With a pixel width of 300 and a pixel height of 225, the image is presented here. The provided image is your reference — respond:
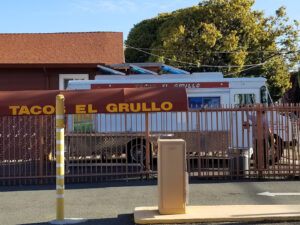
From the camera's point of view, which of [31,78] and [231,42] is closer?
[31,78]

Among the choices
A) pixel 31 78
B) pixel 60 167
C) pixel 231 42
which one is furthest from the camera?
pixel 231 42

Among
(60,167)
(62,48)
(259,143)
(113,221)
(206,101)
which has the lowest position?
(113,221)

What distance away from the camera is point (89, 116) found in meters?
12.3

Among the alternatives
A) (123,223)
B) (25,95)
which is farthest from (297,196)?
(25,95)

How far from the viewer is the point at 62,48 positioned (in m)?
21.2

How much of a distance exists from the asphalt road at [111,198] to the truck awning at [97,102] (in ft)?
6.27

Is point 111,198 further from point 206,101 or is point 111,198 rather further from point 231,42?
point 231,42

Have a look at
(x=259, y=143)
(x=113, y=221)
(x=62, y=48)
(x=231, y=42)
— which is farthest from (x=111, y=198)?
(x=231, y=42)

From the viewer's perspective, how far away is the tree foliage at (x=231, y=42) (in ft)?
91.8

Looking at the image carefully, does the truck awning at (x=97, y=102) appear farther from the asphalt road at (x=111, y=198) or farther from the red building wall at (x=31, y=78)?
the red building wall at (x=31, y=78)

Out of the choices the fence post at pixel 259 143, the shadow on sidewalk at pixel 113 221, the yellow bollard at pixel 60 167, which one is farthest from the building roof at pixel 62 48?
the shadow on sidewalk at pixel 113 221

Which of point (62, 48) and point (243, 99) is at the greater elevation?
point (62, 48)

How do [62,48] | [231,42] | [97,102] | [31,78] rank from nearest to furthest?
[97,102]
[31,78]
[62,48]
[231,42]

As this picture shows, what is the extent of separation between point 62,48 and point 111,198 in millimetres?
14048
